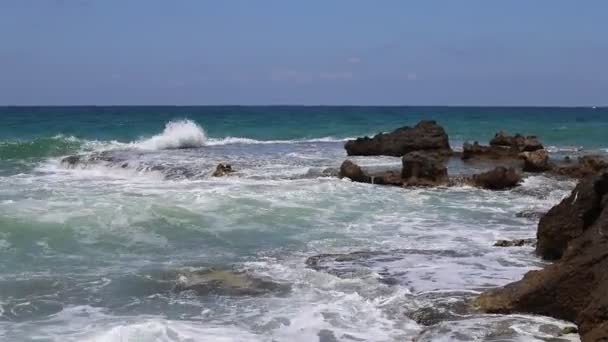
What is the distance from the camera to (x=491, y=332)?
6242mm

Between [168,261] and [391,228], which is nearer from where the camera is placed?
[168,261]

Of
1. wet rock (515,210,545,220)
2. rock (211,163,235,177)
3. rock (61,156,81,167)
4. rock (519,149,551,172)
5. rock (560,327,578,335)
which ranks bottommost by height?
rock (61,156,81,167)

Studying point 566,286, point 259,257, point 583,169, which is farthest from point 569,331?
point 583,169

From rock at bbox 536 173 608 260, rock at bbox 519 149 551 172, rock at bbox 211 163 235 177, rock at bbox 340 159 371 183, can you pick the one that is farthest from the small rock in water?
rock at bbox 519 149 551 172

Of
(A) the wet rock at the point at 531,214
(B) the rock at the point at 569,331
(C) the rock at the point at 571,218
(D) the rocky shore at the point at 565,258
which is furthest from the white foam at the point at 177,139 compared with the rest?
(B) the rock at the point at 569,331

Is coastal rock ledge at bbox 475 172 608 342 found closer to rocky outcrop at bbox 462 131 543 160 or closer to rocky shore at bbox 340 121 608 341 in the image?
rocky shore at bbox 340 121 608 341

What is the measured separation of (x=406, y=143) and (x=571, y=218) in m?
15.7

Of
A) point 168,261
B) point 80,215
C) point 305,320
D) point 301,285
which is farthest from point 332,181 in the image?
point 305,320

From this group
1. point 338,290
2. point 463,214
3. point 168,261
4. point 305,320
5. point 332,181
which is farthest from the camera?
point 332,181

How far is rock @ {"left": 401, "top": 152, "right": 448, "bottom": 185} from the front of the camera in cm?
1656

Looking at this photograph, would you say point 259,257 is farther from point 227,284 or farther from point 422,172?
point 422,172

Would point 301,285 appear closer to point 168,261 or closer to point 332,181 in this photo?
point 168,261

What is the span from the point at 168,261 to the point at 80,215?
3520 millimetres

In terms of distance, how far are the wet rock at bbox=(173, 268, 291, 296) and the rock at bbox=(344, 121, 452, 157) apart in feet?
53.0
